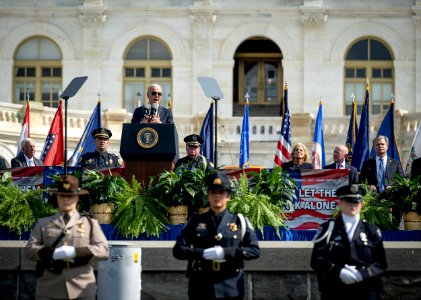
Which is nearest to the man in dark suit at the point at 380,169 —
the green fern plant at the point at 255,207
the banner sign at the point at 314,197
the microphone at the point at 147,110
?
the banner sign at the point at 314,197

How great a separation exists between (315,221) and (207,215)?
4.85 metres

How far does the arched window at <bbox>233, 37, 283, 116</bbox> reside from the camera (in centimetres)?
4441

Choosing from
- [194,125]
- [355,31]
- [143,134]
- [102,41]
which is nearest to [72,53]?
[102,41]

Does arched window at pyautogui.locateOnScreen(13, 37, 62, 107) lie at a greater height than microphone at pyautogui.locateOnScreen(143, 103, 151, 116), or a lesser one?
greater

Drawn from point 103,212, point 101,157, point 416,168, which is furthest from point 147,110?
point 416,168

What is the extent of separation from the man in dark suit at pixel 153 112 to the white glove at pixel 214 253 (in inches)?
211

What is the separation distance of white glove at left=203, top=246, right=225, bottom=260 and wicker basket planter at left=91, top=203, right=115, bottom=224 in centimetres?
423

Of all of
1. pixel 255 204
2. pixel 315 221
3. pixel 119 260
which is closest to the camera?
pixel 119 260

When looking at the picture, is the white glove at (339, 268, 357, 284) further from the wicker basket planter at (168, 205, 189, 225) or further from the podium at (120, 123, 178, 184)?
the podium at (120, 123, 178, 184)

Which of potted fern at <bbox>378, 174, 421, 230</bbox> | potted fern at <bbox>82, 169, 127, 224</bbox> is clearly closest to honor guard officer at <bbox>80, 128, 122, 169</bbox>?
potted fern at <bbox>82, 169, 127, 224</bbox>

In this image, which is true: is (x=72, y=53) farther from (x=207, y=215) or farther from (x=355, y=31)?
(x=207, y=215)

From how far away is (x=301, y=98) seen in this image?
42531 mm

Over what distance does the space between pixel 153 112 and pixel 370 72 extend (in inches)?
1036

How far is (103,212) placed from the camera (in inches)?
615
